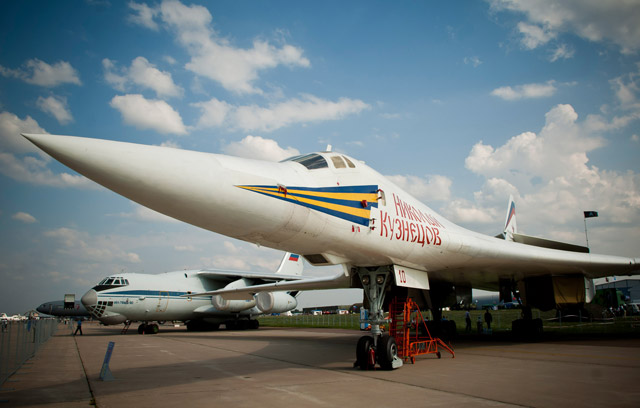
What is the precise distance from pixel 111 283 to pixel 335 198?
17473 mm

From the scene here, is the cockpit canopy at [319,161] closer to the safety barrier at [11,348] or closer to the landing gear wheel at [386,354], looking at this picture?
the landing gear wheel at [386,354]

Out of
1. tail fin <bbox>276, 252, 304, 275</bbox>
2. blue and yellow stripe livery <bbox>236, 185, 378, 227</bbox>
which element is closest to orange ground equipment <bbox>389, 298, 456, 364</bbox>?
blue and yellow stripe livery <bbox>236, 185, 378, 227</bbox>

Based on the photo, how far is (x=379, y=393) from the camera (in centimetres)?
514

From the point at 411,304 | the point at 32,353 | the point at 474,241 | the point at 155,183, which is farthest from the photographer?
the point at 32,353

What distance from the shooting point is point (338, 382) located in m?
5.98

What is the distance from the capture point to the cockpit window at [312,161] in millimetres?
5977

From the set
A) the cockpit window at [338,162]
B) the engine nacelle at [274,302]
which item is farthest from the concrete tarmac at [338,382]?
the engine nacelle at [274,302]

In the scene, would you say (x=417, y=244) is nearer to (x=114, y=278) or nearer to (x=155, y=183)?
(x=155, y=183)

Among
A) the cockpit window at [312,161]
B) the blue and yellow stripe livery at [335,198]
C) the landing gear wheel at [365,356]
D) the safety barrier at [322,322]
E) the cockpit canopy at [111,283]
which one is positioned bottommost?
the safety barrier at [322,322]

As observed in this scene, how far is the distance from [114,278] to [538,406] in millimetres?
19663

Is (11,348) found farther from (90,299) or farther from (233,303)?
(233,303)

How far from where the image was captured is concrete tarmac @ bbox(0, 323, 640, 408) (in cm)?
→ 478

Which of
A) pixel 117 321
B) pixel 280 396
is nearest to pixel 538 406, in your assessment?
pixel 280 396

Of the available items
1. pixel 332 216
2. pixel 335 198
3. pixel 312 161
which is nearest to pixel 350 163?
pixel 312 161
